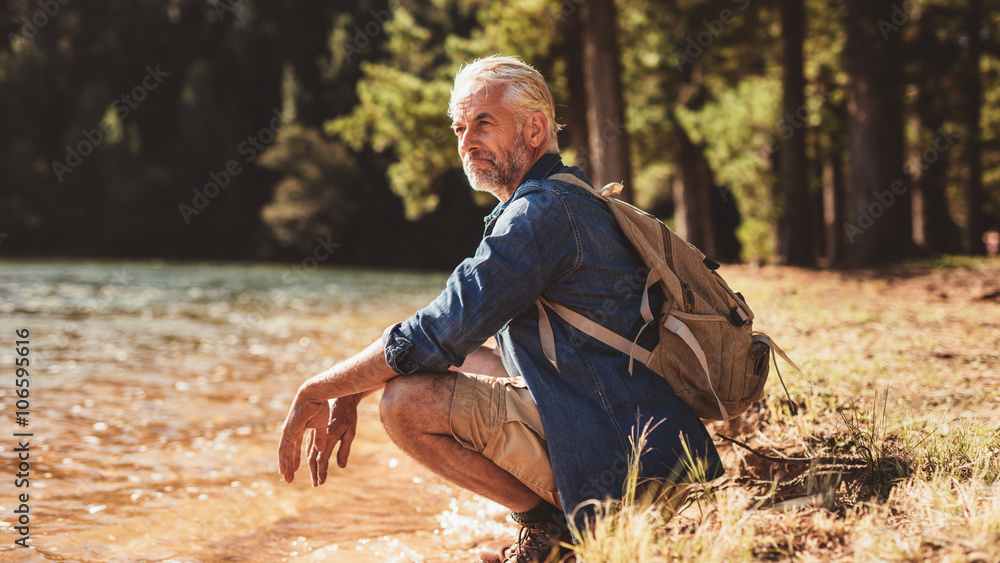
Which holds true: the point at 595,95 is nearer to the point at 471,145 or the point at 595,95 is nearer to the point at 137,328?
the point at 137,328

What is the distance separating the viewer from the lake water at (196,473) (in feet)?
8.43

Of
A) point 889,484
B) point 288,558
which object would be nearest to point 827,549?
point 889,484

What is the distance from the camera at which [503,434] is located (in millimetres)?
1998

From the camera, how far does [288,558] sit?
96.6 inches

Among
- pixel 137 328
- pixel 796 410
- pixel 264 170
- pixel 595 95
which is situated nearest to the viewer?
pixel 796 410

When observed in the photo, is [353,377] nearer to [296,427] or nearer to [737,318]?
[296,427]

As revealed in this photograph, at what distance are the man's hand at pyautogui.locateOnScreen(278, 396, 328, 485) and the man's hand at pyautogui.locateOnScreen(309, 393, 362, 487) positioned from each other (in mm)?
12

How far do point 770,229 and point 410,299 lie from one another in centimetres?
856
